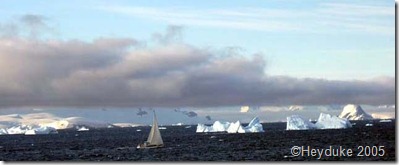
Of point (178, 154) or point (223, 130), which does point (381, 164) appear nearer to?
point (178, 154)

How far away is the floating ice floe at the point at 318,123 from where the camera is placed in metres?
119

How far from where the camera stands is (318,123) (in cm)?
12031

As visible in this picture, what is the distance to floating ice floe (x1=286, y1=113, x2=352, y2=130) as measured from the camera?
390ft

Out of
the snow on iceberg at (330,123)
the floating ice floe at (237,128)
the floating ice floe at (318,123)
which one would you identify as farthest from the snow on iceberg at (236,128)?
the snow on iceberg at (330,123)

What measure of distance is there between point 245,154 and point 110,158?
406 inches

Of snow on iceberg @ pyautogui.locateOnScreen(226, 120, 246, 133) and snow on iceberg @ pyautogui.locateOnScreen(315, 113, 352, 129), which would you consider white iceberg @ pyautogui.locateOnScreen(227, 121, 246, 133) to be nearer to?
snow on iceberg @ pyautogui.locateOnScreen(226, 120, 246, 133)

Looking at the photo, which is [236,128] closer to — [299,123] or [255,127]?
[255,127]

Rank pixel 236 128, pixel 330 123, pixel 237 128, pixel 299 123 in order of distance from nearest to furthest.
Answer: pixel 299 123, pixel 330 123, pixel 237 128, pixel 236 128

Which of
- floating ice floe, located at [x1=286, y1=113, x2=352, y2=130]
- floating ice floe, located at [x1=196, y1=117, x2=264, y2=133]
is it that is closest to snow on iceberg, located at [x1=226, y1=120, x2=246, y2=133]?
floating ice floe, located at [x1=196, y1=117, x2=264, y2=133]

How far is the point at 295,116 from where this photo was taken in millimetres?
121000

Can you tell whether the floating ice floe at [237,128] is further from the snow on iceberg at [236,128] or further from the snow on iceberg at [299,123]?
the snow on iceberg at [299,123]

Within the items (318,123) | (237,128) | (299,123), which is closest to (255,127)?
(237,128)

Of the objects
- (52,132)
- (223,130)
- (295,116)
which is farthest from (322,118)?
(52,132)

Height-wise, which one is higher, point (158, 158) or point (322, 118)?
point (322, 118)
